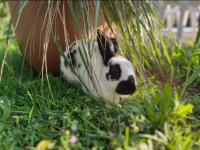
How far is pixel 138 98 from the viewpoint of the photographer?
1986 mm

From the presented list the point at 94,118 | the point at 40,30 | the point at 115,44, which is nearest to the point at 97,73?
the point at 115,44

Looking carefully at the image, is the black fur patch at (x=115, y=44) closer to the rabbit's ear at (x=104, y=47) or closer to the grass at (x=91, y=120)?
the rabbit's ear at (x=104, y=47)

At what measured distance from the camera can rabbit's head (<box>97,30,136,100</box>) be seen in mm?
1927

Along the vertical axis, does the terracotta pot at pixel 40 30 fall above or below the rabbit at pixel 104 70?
above

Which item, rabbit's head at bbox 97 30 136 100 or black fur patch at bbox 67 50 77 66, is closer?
rabbit's head at bbox 97 30 136 100

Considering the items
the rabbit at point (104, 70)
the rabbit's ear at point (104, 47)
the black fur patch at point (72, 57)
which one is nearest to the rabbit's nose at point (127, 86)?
the rabbit at point (104, 70)

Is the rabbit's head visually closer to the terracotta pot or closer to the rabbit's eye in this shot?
the rabbit's eye

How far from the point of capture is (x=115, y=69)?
1.97 meters

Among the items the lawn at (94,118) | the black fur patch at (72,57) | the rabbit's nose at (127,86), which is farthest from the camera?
the black fur patch at (72,57)

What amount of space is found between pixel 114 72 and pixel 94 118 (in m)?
0.26

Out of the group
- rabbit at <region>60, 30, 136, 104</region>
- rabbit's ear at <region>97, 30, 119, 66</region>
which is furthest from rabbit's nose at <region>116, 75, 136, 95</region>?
rabbit's ear at <region>97, 30, 119, 66</region>

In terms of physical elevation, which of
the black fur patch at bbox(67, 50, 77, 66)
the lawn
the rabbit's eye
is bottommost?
the lawn

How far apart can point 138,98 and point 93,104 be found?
0.22 m

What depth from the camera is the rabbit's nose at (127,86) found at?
6.28 ft
